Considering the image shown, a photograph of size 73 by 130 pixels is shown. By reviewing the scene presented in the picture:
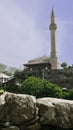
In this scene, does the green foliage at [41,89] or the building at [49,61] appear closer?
the green foliage at [41,89]

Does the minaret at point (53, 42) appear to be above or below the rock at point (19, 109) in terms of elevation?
above

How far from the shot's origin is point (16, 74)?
62.3m

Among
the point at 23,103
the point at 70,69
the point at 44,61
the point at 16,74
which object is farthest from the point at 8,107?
the point at 44,61

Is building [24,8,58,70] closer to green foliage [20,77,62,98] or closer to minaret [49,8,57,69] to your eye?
minaret [49,8,57,69]

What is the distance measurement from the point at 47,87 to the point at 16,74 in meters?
25.9

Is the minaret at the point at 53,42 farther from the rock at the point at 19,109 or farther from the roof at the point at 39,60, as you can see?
the rock at the point at 19,109

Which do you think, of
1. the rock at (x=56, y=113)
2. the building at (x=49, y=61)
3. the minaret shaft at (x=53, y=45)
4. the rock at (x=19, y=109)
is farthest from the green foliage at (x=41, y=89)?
the minaret shaft at (x=53, y=45)

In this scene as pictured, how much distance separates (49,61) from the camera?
2628 inches

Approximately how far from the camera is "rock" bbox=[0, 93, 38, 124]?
16547mm

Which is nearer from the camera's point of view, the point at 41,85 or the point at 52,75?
the point at 41,85

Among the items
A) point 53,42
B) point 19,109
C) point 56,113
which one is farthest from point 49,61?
point 19,109

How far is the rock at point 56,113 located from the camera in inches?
652

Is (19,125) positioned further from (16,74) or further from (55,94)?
(16,74)

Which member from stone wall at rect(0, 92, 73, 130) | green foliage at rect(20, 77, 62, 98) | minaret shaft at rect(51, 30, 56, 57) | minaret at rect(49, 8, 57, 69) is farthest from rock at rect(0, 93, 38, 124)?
minaret shaft at rect(51, 30, 56, 57)
